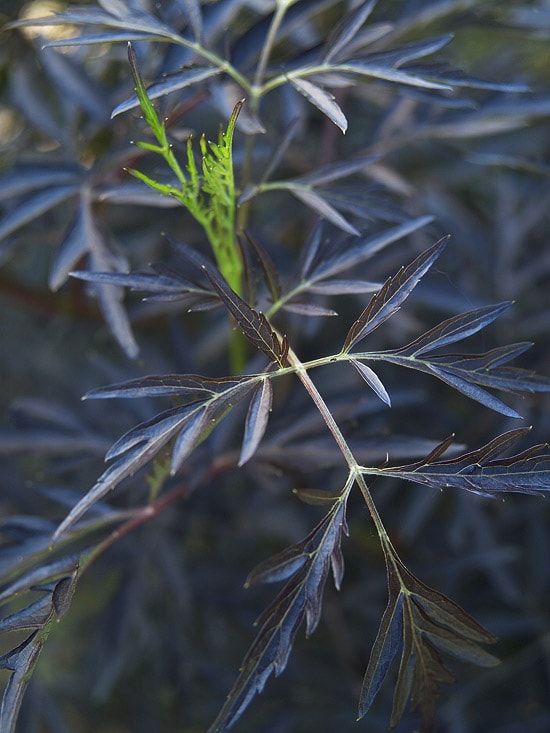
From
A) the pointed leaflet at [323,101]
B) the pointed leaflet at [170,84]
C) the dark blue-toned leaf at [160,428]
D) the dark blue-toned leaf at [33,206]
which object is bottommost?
the dark blue-toned leaf at [160,428]

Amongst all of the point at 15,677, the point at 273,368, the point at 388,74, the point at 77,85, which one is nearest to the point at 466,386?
the point at 273,368

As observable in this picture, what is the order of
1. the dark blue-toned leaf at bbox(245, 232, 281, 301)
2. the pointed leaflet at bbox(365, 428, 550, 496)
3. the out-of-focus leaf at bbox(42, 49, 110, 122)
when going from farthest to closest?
1. the out-of-focus leaf at bbox(42, 49, 110, 122)
2. the dark blue-toned leaf at bbox(245, 232, 281, 301)
3. the pointed leaflet at bbox(365, 428, 550, 496)

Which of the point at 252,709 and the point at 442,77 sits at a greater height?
the point at 442,77

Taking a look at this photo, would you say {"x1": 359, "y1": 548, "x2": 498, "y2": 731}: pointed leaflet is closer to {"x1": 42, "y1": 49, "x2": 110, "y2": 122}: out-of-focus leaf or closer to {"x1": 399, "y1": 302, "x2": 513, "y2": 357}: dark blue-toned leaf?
{"x1": 399, "y1": 302, "x2": 513, "y2": 357}: dark blue-toned leaf

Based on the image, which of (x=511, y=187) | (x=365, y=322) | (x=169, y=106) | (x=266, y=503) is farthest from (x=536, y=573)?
(x=169, y=106)

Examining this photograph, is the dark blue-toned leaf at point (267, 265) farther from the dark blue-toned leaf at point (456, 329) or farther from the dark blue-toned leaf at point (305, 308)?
the dark blue-toned leaf at point (456, 329)

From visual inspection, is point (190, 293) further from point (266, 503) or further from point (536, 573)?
point (536, 573)

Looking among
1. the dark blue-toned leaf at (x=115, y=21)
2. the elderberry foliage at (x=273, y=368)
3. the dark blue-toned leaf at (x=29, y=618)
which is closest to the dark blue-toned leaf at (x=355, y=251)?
the elderberry foliage at (x=273, y=368)

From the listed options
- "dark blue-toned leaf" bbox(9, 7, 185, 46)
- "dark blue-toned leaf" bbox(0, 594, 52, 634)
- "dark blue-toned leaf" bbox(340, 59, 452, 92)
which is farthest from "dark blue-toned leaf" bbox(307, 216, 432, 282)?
"dark blue-toned leaf" bbox(0, 594, 52, 634)
